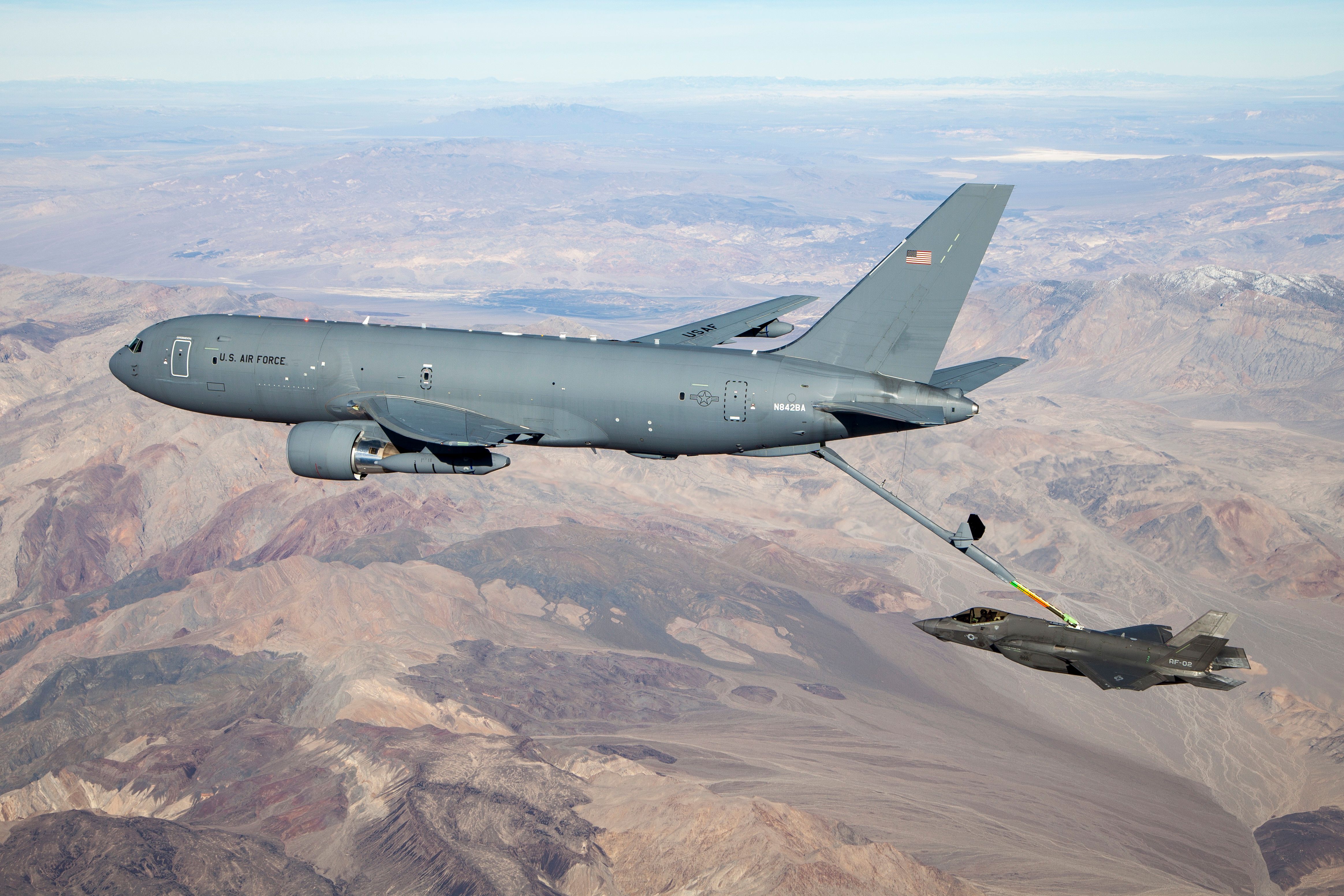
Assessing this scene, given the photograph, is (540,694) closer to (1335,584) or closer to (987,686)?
(987,686)

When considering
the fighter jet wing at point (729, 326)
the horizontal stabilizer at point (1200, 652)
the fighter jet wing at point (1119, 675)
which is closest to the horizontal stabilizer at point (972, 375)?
the fighter jet wing at point (729, 326)

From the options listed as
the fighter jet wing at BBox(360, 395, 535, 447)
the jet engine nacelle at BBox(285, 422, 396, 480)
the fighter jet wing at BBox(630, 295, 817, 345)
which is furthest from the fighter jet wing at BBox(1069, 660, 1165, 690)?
the jet engine nacelle at BBox(285, 422, 396, 480)

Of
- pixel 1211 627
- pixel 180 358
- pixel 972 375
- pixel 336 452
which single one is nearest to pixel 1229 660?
pixel 1211 627

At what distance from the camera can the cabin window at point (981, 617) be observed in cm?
3634

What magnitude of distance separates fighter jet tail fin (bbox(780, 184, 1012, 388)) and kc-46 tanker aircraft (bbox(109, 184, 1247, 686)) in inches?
2.4

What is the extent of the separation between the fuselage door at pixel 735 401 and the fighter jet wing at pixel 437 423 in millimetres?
8410

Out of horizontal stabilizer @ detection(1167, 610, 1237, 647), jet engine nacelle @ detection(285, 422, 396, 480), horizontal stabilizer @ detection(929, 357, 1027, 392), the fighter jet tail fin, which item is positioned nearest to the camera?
horizontal stabilizer @ detection(1167, 610, 1237, 647)

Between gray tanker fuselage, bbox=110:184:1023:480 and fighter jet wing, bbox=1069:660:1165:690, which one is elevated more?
gray tanker fuselage, bbox=110:184:1023:480

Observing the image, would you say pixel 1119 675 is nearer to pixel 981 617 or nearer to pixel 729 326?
pixel 981 617

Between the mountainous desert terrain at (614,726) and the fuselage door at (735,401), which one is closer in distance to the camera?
the fuselage door at (735,401)

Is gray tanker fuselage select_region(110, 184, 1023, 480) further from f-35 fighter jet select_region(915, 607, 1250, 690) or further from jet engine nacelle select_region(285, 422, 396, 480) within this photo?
f-35 fighter jet select_region(915, 607, 1250, 690)

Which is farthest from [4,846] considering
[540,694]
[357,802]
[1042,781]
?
[1042,781]

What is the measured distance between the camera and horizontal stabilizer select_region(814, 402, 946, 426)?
3816 centimetres

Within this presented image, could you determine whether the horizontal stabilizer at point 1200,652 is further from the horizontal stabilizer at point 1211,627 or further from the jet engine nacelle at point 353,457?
the jet engine nacelle at point 353,457
